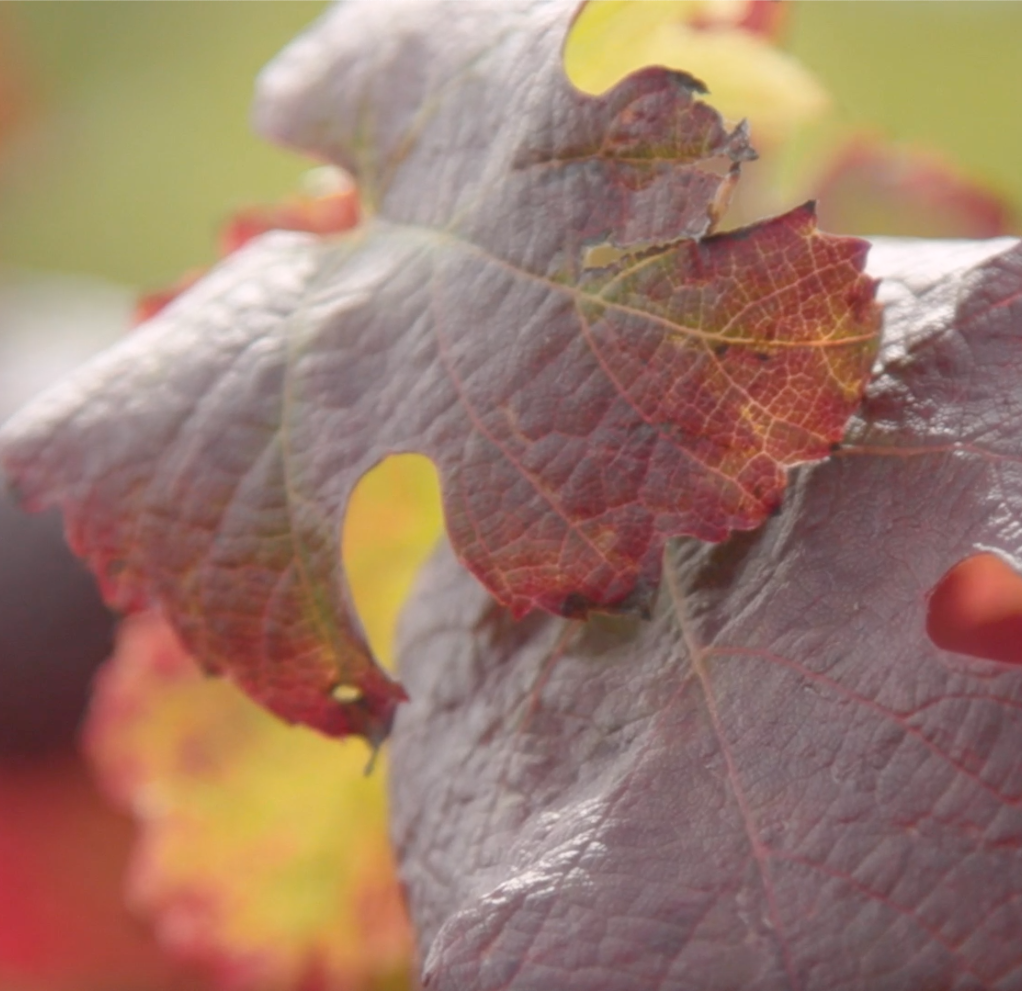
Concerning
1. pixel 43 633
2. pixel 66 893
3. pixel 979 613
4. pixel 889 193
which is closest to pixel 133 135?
pixel 43 633

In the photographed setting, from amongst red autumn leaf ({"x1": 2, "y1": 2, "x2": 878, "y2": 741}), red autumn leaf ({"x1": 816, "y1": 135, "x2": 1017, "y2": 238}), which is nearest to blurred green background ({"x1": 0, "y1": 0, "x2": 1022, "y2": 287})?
Result: red autumn leaf ({"x1": 816, "y1": 135, "x2": 1017, "y2": 238})

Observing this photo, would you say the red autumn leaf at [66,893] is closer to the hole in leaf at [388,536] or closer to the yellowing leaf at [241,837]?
the yellowing leaf at [241,837]

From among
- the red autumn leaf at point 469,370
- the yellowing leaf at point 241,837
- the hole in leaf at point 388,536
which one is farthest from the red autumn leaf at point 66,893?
the red autumn leaf at point 469,370

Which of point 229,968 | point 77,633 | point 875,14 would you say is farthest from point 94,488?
point 875,14

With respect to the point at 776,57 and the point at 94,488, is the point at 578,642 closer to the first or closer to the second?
the point at 94,488

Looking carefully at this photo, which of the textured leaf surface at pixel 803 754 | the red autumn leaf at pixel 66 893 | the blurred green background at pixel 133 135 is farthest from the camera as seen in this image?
the blurred green background at pixel 133 135

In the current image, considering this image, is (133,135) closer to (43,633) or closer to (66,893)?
(43,633)
